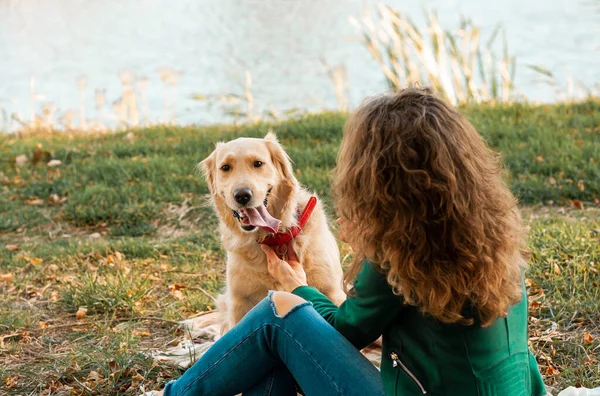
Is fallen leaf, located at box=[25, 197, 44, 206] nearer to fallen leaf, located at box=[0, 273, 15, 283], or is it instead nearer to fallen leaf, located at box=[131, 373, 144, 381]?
fallen leaf, located at box=[0, 273, 15, 283]

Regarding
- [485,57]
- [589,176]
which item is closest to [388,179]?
[589,176]

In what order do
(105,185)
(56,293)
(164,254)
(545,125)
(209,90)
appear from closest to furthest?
(56,293)
(164,254)
(105,185)
(545,125)
(209,90)

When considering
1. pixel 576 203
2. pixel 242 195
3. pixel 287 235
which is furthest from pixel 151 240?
pixel 576 203

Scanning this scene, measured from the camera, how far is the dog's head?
3350mm

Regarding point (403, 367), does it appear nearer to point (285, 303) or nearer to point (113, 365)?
point (285, 303)

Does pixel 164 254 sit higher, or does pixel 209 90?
pixel 164 254

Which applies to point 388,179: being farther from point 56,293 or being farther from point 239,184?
point 56,293

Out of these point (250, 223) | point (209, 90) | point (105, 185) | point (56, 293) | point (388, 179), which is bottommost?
point (209, 90)

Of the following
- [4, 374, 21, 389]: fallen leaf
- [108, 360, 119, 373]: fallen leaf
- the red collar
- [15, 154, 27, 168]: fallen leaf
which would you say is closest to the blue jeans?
[108, 360, 119, 373]: fallen leaf

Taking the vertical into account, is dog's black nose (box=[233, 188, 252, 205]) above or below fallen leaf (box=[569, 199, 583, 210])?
above

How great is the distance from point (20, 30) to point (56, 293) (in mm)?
13282

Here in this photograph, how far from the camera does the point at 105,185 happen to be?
736cm

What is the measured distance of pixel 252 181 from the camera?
3361 mm

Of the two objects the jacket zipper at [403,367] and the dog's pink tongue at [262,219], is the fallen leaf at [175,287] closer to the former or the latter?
the dog's pink tongue at [262,219]
